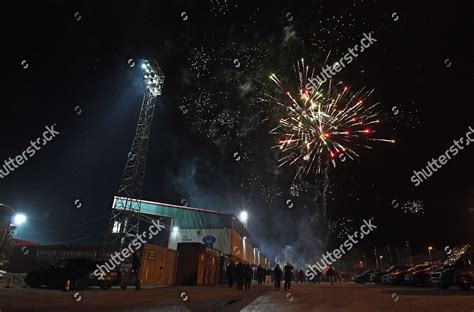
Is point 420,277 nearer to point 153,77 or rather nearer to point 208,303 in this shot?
point 208,303

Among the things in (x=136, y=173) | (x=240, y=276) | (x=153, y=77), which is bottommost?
(x=240, y=276)

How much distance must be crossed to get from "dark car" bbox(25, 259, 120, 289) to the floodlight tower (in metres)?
19.2

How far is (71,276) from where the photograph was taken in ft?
47.5

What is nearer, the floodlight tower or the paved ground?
the paved ground

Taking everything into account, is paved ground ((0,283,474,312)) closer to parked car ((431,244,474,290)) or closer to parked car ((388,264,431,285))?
parked car ((431,244,474,290))

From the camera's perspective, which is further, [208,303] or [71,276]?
[71,276]

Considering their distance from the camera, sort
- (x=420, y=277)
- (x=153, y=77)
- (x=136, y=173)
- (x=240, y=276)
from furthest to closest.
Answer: (x=153, y=77), (x=136, y=173), (x=420, y=277), (x=240, y=276)

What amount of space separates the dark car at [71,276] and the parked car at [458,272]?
17.3m

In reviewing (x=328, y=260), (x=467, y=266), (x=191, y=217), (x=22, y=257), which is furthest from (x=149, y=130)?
(x=328, y=260)

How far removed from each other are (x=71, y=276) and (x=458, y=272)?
63.5ft

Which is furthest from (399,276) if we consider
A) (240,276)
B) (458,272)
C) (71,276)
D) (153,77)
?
(153,77)

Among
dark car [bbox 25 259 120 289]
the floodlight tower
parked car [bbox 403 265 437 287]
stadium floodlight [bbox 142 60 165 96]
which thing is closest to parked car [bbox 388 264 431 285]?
parked car [bbox 403 265 437 287]

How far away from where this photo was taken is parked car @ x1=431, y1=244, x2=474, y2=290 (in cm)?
1658

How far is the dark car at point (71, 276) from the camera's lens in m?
14.5
